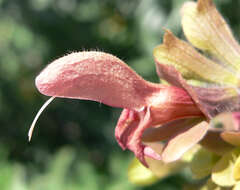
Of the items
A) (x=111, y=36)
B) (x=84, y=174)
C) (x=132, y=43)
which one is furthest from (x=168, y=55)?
(x=111, y=36)

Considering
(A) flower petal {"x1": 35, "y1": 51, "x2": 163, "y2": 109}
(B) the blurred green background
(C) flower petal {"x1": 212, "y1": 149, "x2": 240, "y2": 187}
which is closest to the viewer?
(A) flower petal {"x1": 35, "y1": 51, "x2": 163, "y2": 109}

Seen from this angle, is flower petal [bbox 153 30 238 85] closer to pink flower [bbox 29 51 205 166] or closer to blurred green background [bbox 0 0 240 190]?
pink flower [bbox 29 51 205 166]

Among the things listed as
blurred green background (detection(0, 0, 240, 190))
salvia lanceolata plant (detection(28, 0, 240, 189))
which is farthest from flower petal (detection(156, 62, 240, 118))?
blurred green background (detection(0, 0, 240, 190))

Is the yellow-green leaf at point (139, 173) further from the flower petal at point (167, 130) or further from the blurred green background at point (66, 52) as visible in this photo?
the blurred green background at point (66, 52)

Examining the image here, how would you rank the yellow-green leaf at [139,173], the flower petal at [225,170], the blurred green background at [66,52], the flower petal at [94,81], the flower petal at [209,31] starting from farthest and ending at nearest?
the blurred green background at [66,52] → the yellow-green leaf at [139,173] → the flower petal at [209,31] → the flower petal at [225,170] → the flower petal at [94,81]

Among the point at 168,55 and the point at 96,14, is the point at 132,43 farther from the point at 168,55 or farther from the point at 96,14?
the point at 168,55

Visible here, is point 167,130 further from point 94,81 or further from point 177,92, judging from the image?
point 94,81

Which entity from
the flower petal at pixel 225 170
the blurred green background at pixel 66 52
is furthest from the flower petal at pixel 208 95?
the blurred green background at pixel 66 52
